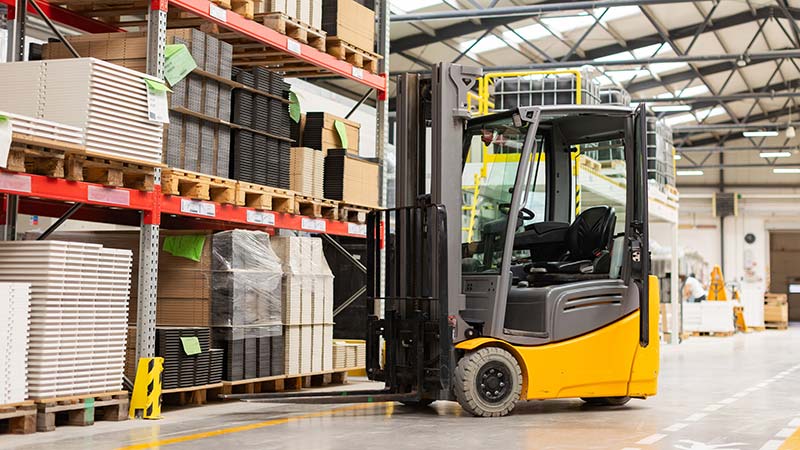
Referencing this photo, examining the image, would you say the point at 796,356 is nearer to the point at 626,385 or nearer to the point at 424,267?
the point at 626,385

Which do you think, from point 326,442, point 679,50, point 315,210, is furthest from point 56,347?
point 679,50

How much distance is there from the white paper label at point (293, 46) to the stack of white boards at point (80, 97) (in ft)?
6.67

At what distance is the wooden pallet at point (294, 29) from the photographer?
7961mm

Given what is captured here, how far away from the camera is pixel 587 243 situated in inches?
288

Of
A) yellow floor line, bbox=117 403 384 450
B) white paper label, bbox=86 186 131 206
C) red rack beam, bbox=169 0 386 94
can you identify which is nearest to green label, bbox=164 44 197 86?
red rack beam, bbox=169 0 386 94

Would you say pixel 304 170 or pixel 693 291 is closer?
pixel 304 170

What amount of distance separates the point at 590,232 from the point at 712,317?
1765 centimetres

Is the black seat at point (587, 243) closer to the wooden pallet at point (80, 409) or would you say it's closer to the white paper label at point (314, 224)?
the white paper label at point (314, 224)

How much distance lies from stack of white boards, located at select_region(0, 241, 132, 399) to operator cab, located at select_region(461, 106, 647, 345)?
241cm

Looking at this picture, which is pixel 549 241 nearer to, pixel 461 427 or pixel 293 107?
pixel 461 427

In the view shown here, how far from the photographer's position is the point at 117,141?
6.20m

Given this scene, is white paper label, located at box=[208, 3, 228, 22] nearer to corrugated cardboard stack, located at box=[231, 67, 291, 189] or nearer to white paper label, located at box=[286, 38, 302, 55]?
corrugated cardboard stack, located at box=[231, 67, 291, 189]

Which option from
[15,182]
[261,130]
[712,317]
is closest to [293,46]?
[261,130]

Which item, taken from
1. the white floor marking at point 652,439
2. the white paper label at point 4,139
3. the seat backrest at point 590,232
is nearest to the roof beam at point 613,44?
the seat backrest at point 590,232
